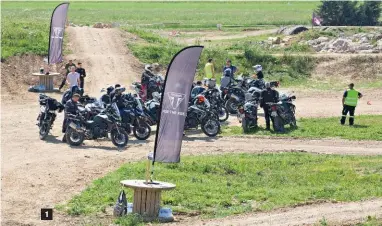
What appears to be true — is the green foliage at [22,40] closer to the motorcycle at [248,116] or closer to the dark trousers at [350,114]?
the motorcycle at [248,116]

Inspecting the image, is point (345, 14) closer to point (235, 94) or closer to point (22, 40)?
point (22, 40)

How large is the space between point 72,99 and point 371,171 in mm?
8949

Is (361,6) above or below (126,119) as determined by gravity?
above

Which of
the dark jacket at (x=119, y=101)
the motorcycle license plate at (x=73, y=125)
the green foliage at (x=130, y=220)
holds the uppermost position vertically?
the dark jacket at (x=119, y=101)

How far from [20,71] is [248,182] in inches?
844

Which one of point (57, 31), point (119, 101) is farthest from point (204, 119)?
point (57, 31)

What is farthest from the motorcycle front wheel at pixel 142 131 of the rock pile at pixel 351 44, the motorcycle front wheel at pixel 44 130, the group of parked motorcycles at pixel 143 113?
the rock pile at pixel 351 44

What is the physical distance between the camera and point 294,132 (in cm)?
3070

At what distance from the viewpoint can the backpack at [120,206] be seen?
19625 millimetres

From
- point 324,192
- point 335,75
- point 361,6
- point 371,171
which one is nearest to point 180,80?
point 324,192

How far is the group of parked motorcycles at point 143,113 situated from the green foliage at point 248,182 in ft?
9.55

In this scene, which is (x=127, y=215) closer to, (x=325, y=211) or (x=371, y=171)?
(x=325, y=211)

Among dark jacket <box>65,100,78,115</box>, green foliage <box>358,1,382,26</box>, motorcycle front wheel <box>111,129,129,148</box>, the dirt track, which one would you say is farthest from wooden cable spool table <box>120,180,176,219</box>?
green foliage <box>358,1,382,26</box>

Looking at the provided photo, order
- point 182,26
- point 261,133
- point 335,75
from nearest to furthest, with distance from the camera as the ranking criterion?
point 261,133
point 335,75
point 182,26
